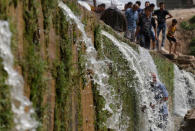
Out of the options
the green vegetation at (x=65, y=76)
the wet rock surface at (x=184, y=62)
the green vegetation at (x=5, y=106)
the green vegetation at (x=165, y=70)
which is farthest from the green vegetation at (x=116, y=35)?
the wet rock surface at (x=184, y=62)

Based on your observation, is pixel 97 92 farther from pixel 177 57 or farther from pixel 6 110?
pixel 177 57

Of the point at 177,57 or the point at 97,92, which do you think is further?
the point at 177,57

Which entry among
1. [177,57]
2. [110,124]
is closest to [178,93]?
[177,57]

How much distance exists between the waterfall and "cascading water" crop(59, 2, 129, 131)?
6076 millimetres

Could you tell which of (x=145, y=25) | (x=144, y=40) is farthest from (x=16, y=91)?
(x=144, y=40)

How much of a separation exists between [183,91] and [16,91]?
10867mm

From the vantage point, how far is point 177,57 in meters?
15.7

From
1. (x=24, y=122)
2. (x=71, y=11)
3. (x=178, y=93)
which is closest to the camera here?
(x=24, y=122)

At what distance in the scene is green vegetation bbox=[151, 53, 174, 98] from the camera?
485 inches

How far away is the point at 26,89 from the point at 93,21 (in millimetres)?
3086

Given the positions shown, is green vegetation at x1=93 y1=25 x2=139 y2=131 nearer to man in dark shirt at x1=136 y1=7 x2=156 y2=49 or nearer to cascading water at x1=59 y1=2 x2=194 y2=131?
cascading water at x1=59 y1=2 x2=194 y2=131

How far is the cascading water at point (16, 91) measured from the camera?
4.03m

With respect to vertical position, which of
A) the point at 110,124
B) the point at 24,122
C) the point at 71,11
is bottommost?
the point at 110,124

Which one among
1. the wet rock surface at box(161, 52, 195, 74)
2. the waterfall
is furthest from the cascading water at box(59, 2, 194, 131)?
the wet rock surface at box(161, 52, 195, 74)
